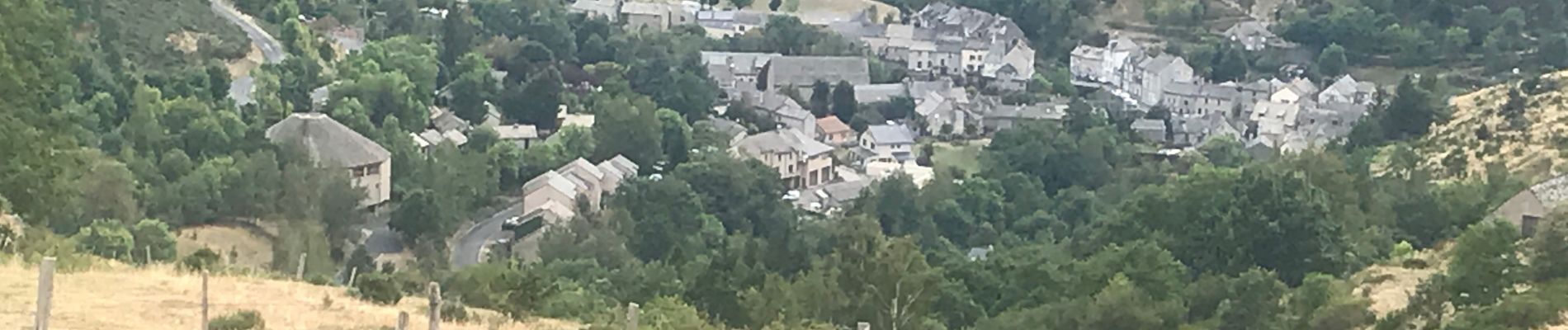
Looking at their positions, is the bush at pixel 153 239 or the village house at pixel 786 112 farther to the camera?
the village house at pixel 786 112

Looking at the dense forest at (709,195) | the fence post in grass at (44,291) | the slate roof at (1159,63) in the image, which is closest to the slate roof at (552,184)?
the dense forest at (709,195)

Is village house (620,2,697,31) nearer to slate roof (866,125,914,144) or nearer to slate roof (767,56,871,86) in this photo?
slate roof (767,56,871,86)

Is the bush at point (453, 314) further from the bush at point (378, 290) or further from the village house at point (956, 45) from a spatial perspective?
the village house at point (956, 45)

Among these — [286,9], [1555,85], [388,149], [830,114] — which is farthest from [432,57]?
[1555,85]

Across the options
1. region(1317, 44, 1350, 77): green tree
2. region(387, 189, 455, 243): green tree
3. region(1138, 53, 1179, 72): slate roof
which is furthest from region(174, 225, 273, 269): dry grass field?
region(1317, 44, 1350, 77): green tree

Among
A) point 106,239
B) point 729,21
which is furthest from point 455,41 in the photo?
point 106,239

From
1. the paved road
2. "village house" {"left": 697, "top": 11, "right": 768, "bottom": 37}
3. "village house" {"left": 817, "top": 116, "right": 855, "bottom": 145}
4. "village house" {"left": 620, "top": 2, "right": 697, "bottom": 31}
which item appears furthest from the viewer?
"village house" {"left": 697, "top": 11, "right": 768, "bottom": 37}

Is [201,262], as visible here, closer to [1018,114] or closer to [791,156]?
[791,156]

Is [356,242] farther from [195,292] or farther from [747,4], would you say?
[747,4]
